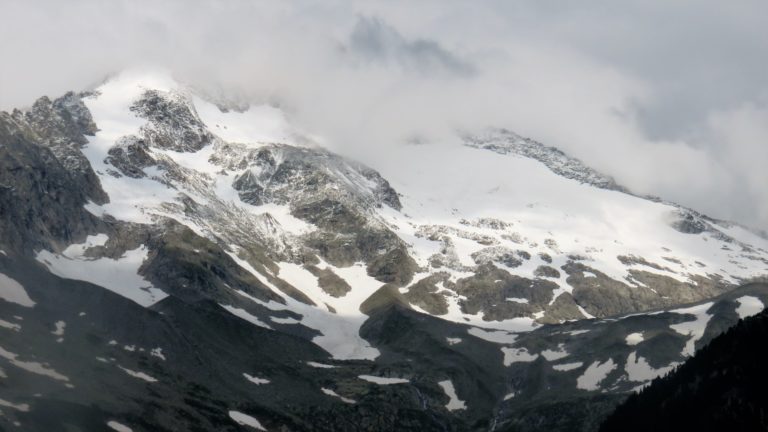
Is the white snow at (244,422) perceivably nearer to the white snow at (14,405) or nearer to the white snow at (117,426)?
the white snow at (117,426)

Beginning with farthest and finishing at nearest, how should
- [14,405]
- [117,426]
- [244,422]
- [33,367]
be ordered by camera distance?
[244,422] → [33,367] → [117,426] → [14,405]

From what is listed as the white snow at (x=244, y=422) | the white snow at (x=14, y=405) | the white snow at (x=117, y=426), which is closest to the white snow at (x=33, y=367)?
the white snow at (x=117, y=426)

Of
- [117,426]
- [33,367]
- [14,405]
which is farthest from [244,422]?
[14,405]

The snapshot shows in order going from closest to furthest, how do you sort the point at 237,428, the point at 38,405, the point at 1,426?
the point at 1,426 → the point at 38,405 → the point at 237,428

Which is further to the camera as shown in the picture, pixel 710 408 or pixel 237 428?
pixel 237 428

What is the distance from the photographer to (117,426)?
17000 cm

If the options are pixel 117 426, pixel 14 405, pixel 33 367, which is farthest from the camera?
pixel 33 367

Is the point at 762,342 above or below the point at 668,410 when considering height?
above

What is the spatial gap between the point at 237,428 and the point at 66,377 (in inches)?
1343

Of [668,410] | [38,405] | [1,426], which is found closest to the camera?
[1,426]

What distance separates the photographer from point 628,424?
183125 mm

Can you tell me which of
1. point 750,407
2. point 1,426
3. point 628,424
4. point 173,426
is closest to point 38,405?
point 1,426

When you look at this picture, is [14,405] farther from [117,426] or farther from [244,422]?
[244,422]

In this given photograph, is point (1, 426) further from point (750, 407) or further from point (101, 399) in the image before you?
point (750, 407)
